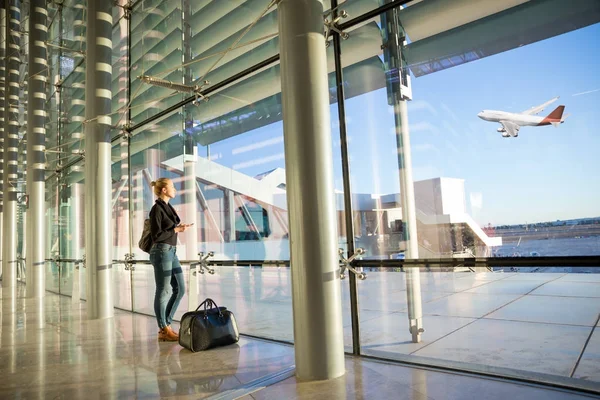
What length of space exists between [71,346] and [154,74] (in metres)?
3.98

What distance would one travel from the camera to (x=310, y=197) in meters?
3.16

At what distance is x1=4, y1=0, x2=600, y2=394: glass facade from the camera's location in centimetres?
282

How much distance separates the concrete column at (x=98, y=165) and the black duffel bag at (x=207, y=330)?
287cm

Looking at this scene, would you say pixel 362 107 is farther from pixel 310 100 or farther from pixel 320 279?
pixel 320 279

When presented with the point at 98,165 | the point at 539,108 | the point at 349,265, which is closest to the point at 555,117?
the point at 539,108

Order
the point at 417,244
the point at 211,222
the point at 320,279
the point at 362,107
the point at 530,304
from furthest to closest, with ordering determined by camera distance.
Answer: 1. the point at 211,222
2. the point at 362,107
3. the point at 417,244
4. the point at 320,279
5. the point at 530,304

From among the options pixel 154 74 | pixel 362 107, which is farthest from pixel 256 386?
pixel 154 74

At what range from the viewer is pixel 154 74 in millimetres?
→ 6637

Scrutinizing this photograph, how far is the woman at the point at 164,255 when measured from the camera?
4.45 meters

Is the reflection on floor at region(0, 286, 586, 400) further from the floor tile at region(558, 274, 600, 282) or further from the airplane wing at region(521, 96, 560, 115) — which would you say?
the airplane wing at region(521, 96, 560, 115)

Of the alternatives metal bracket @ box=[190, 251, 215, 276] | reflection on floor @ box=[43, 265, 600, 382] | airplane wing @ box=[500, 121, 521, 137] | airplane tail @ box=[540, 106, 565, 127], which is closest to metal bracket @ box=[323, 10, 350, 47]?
airplane wing @ box=[500, 121, 521, 137]

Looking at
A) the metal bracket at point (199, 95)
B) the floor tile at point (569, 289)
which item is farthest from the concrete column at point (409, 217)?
the metal bracket at point (199, 95)

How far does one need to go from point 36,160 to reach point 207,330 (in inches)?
319

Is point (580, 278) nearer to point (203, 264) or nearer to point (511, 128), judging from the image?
point (511, 128)
